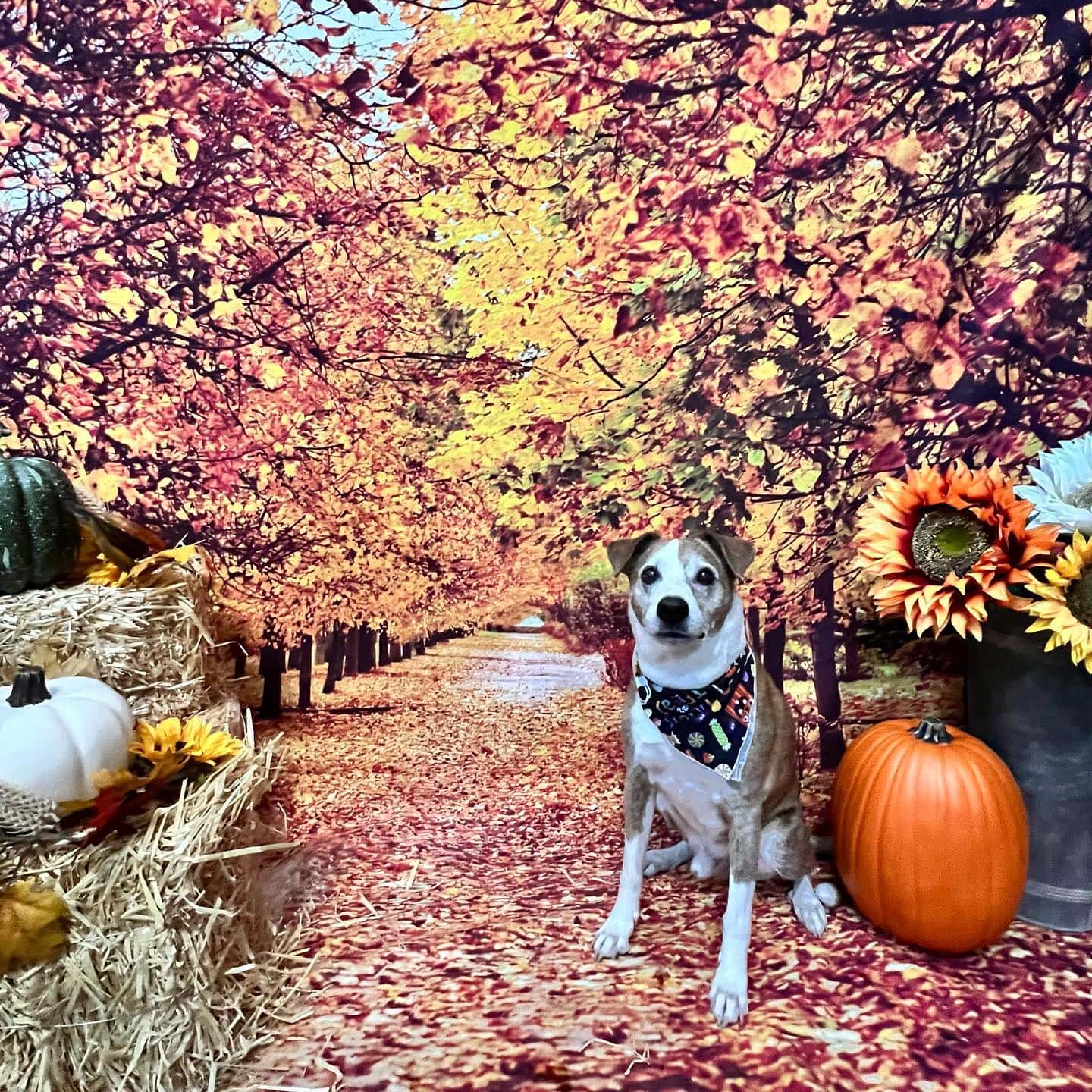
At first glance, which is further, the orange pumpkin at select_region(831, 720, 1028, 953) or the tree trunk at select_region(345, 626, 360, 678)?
the tree trunk at select_region(345, 626, 360, 678)

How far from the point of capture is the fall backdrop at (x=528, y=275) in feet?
6.86

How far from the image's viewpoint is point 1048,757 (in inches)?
76.6

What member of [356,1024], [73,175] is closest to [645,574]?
[356,1024]

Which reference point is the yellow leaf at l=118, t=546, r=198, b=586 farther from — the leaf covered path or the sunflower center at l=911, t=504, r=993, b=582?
the sunflower center at l=911, t=504, r=993, b=582

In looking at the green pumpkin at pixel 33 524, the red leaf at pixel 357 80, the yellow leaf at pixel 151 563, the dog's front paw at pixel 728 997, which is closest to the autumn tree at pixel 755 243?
the red leaf at pixel 357 80

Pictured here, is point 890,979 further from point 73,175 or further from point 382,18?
point 73,175

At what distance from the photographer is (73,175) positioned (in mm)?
2178

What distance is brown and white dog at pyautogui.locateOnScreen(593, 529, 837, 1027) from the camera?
1739 mm

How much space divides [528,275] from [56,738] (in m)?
1.64

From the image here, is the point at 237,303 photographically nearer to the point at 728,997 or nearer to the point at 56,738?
the point at 56,738

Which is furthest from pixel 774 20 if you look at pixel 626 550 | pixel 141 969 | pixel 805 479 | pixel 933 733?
pixel 141 969

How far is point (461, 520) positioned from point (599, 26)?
140cm

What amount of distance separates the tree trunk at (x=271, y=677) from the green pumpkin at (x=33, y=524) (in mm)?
684

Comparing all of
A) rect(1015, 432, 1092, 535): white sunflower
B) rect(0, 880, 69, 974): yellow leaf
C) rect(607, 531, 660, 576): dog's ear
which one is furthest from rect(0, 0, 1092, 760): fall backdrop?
rect(0, 880, 69, 974): yellow leaf
